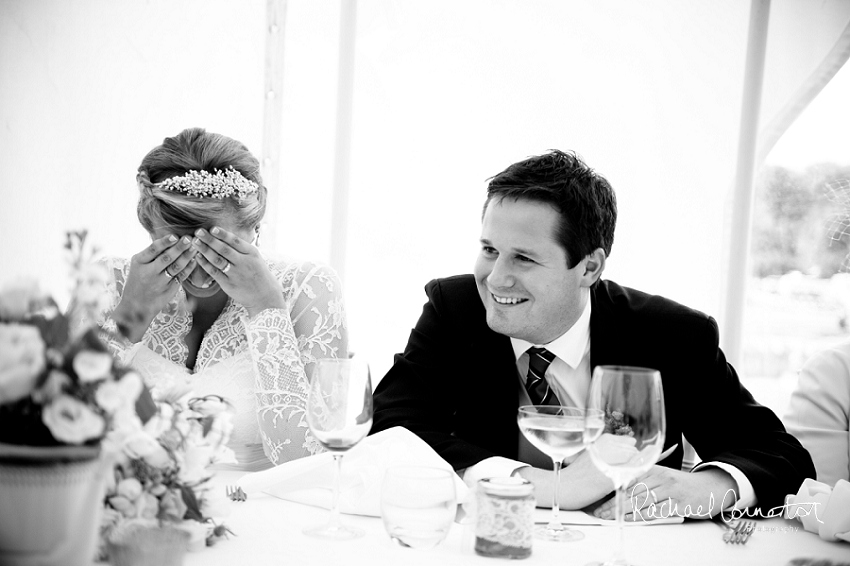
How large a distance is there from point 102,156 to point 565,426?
3.28m

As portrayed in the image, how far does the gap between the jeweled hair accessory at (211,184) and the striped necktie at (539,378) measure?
1.07 metres

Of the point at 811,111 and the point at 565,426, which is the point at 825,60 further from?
the point at 565,426

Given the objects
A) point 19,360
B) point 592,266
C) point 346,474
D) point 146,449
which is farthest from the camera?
point 592,266

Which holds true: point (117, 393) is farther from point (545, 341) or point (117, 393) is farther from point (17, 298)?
point (545, 341)

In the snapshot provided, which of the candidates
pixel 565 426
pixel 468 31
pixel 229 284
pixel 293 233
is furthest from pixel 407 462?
pixel 468 31

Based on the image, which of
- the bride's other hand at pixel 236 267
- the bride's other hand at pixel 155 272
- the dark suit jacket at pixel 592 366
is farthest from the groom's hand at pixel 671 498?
the bride's other hand at pixel 155 272

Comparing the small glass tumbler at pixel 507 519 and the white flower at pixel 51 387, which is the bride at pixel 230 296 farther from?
the white flower at pixel 51 387

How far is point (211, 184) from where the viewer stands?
2424mm

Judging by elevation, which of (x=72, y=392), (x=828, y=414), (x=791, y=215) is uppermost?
Result: (x=791, y=215)

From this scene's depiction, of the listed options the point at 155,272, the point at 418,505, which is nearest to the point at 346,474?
the point at 418,505

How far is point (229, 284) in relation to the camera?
2.40 m

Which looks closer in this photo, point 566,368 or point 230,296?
point 566,368

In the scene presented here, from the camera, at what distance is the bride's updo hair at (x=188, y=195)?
7.86ft

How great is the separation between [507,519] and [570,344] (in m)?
1.12
